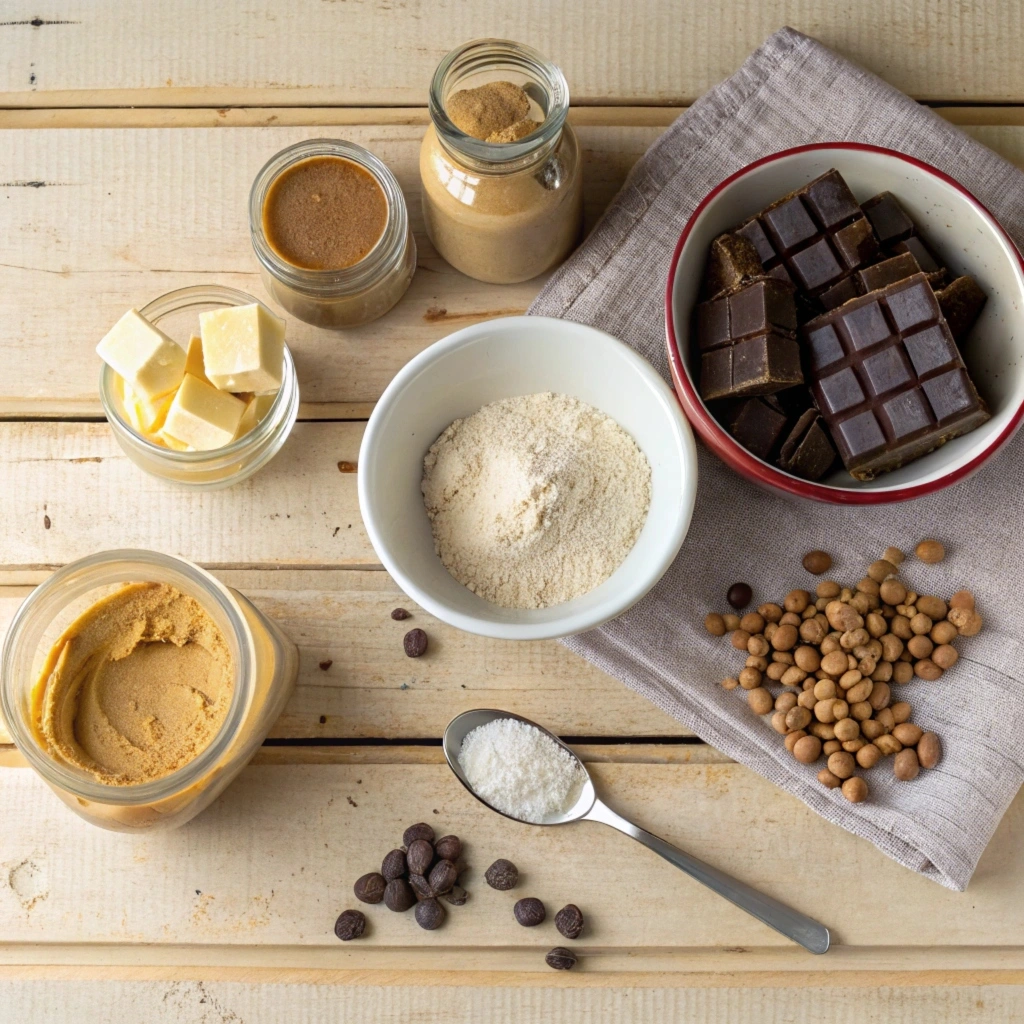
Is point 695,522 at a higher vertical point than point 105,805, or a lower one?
higher

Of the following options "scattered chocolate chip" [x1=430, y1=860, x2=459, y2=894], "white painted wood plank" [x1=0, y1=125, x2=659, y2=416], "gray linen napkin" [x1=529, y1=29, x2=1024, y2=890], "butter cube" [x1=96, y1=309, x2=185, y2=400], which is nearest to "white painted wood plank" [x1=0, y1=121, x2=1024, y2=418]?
"white painted wood plank" [x1=0, y1=125, x2=659, y2=416]

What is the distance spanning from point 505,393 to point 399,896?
708 millimetres

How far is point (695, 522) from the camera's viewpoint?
1.44 m

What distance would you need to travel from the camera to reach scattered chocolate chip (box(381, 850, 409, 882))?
4.72 feet

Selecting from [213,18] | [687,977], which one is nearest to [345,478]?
[213,18]

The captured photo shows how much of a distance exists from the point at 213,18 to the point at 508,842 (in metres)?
1.31

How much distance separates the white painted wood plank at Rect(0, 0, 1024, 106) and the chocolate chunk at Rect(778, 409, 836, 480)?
0.58m

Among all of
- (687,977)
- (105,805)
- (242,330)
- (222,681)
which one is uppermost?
(242,330)

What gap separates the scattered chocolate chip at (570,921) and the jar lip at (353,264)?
909 mm

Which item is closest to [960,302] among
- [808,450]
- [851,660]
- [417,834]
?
[808,450]

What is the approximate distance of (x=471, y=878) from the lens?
4.79ft

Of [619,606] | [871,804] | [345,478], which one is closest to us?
[619,606]

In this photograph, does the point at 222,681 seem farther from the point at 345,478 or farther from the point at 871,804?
the point at 871,804

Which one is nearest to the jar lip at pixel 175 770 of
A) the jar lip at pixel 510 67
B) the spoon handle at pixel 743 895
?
the spoon handle at pixel 743 895
